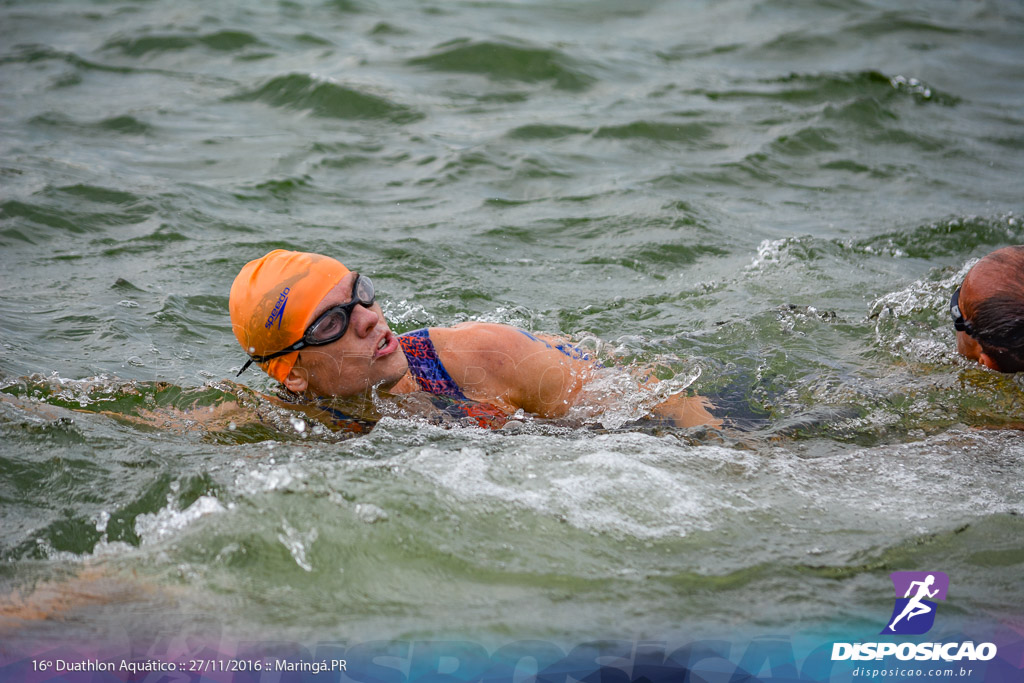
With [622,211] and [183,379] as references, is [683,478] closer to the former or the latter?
[183,379]

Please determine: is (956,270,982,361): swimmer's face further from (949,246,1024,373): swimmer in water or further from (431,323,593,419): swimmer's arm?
(431,323,593,419): swimmer's arm

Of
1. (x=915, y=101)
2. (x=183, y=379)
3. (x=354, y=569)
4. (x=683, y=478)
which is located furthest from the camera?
(x=915, y=101)

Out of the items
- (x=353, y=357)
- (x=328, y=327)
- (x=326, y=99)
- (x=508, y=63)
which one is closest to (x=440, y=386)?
(x=353, y=357)

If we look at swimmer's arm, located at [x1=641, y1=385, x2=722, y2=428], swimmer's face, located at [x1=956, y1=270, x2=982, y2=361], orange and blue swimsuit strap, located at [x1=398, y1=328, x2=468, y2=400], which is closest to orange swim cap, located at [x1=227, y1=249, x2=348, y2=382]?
orange and blue swimsuit strap, located at [x1=398, y1=328, x2=468, y2=400]

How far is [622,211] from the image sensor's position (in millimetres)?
8250

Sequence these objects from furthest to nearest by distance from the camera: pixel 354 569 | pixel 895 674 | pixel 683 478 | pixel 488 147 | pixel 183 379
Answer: pixel 488 147 → pixel 183 379 → pixel 683 478 → pixel 354 569 → pixel 895 674

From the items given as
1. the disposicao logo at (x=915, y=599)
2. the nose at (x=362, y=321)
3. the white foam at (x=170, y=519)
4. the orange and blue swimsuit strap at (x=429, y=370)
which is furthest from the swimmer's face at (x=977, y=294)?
the white foam at (x=170, y=519)

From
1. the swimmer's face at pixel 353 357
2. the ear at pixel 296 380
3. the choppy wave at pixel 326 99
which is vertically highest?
the choppy wave at pixel 326 99

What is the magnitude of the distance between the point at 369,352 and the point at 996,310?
315 centimetres

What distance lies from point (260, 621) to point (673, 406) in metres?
2.50

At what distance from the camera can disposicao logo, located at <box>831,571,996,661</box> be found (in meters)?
3.02

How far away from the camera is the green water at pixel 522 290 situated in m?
3.40

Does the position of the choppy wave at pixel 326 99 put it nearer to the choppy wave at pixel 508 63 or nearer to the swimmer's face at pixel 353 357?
the choppy wave at pixel 508 63

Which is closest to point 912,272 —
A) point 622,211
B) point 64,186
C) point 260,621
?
point 622,211
